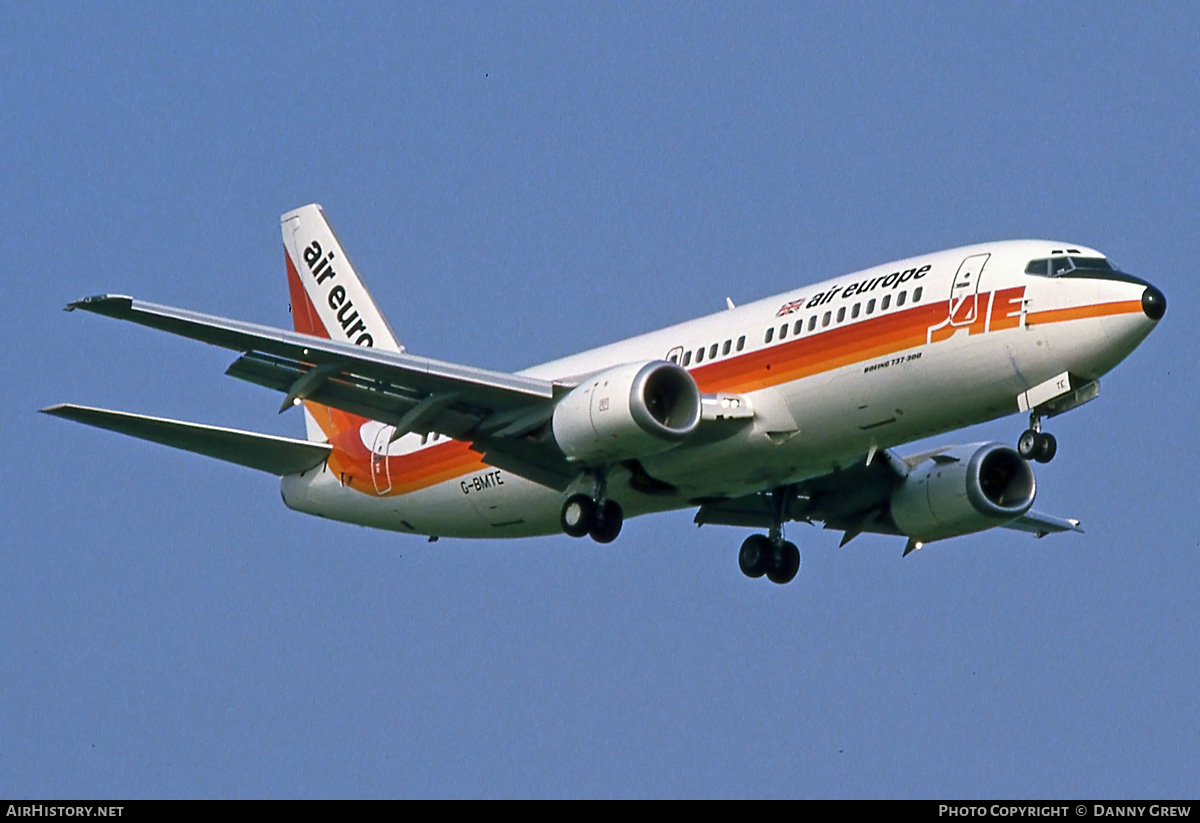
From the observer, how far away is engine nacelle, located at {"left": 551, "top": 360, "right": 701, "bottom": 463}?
116 ft

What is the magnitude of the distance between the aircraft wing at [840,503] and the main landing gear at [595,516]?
13.4ft

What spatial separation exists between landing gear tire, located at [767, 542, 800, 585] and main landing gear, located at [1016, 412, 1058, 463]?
881cm

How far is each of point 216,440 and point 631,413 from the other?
1025 cm

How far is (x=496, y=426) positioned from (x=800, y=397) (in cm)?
609

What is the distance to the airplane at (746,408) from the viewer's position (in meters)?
34.2

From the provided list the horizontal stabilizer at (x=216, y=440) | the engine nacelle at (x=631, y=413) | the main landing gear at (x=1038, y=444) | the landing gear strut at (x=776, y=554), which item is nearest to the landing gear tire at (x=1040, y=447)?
the main landing gear at (x=1038, y=444)

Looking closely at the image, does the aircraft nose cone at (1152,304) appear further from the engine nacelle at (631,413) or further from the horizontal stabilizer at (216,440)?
the horizontal stabilizer at (216,440)

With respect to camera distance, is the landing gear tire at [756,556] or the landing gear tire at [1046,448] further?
the landing gear tire at [756,556]

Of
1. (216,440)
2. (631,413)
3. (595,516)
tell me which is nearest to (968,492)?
(595,516)

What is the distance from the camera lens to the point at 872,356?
35.0 m

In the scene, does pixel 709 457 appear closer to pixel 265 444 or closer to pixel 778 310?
pixel 778 310

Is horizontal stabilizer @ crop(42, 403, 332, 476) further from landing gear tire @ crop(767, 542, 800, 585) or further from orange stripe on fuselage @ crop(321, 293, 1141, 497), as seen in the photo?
landing gear tire @ crop(767, 542, 800, 585)

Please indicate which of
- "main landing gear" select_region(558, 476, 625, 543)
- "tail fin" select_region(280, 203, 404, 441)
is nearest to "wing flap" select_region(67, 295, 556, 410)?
"main landing gear" select_region(558, 476, 625, 543)

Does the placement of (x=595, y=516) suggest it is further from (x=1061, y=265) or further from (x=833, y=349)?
(x=1061, y=265)
